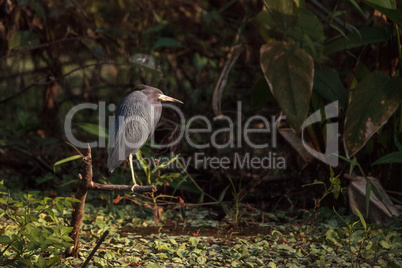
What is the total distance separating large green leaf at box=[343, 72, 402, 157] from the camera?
2.71 m

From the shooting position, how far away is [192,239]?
2.55 meters

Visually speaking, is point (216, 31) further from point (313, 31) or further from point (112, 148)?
point (112, 148)

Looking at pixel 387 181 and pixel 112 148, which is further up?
pixel 112 148

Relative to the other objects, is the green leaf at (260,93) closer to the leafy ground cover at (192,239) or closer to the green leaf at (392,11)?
the leafy ground cover at (192,239)

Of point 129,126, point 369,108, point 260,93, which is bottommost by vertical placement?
point 129,126

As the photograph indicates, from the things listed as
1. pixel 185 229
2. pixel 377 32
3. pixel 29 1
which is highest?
pixel 29 1

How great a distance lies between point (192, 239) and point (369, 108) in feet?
3.94

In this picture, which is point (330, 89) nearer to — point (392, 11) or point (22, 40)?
point (392, 11)

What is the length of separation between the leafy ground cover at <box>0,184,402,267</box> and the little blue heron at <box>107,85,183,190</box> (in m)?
0.39

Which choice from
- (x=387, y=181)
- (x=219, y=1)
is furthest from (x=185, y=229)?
(x=219, y=1)

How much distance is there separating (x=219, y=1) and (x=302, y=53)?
194cm

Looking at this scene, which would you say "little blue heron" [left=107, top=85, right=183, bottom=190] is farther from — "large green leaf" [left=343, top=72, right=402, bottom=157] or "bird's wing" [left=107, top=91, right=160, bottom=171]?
"large green leaf" [left=343, top=72, right=402, bottom=157]

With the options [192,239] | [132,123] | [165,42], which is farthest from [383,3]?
[165,42]

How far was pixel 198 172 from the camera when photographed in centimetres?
354
